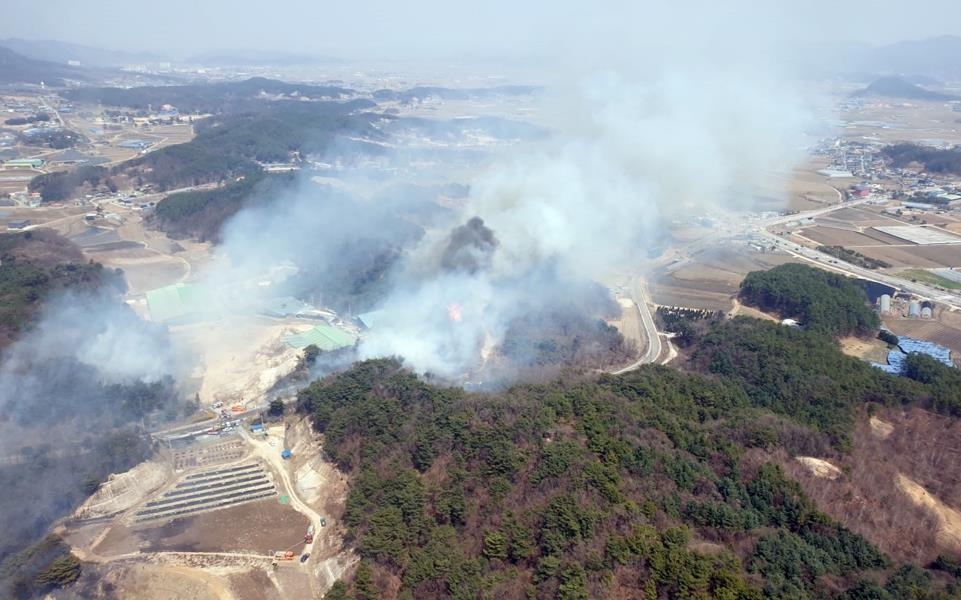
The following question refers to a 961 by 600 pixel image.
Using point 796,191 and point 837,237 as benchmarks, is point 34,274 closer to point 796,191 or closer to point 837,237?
point 837,237

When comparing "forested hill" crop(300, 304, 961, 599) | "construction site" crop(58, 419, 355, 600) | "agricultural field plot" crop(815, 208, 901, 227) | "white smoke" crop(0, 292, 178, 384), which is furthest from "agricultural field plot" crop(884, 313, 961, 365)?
"white smoke" crop(0, 292, 178, 384)

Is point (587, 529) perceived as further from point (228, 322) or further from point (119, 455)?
point (228, 322)

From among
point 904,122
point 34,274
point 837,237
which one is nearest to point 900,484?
point 837,237

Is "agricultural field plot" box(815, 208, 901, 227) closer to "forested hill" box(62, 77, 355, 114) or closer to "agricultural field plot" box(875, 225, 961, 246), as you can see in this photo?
"agricultural field plot" box(875, 225, 961, 246)

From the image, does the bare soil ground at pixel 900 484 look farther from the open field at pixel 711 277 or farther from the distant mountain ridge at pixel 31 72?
the distant mountain ridge at pixel 31 72

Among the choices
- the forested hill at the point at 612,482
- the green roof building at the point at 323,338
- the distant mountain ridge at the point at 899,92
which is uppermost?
the distant mountain ridge at the point at 899,92

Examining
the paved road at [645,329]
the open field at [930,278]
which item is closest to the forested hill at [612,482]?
the paved road at [645,329]
